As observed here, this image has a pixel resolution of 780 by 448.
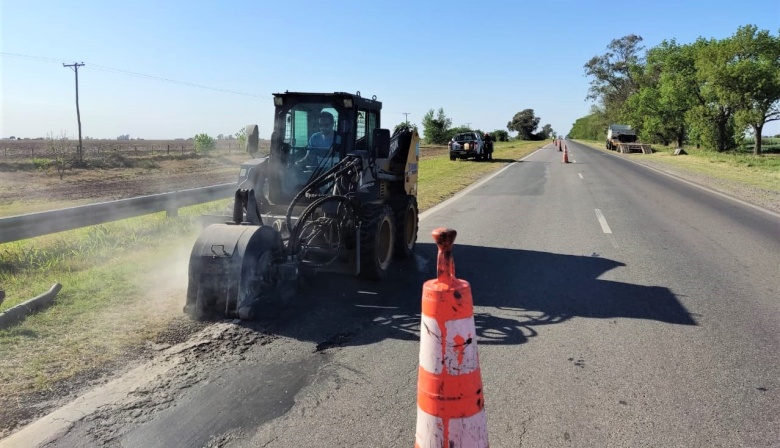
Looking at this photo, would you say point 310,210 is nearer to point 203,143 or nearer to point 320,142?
point 320,142

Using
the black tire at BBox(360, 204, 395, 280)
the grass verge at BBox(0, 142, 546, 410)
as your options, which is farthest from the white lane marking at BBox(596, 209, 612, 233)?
the grass verge at BBox(0, 142, 546, 410)

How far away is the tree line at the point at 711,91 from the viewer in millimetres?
39750

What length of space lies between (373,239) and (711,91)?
157 feet

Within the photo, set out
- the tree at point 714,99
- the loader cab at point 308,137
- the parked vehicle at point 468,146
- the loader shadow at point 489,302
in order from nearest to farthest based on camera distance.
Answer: the loader shadow at point 489,302
the loader cab at point 308,137
the parked vehicle at point 468,146
the tree at point 714,99

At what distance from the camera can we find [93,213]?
26.4 feet

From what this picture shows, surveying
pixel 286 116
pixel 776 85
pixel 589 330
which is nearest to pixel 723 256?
pixel 589 330

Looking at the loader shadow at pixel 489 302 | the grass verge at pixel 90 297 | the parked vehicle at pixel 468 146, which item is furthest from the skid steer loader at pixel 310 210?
the parked vehicle at pixel 468 146

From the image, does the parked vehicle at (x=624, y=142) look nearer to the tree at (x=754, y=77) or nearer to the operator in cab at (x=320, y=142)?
the tree at (x=754, y=77)

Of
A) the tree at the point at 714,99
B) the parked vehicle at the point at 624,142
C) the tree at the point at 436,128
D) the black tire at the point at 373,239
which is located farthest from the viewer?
the tree at the point at 436,128

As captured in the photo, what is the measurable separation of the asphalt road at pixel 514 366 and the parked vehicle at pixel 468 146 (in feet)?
89.0

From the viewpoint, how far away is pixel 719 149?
45719 mm

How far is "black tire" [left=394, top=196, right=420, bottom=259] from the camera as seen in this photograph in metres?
7.70

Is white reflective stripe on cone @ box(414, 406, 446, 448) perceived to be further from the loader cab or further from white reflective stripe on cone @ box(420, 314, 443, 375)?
the loader cab

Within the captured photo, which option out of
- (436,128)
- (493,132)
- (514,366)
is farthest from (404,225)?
(493,132)
